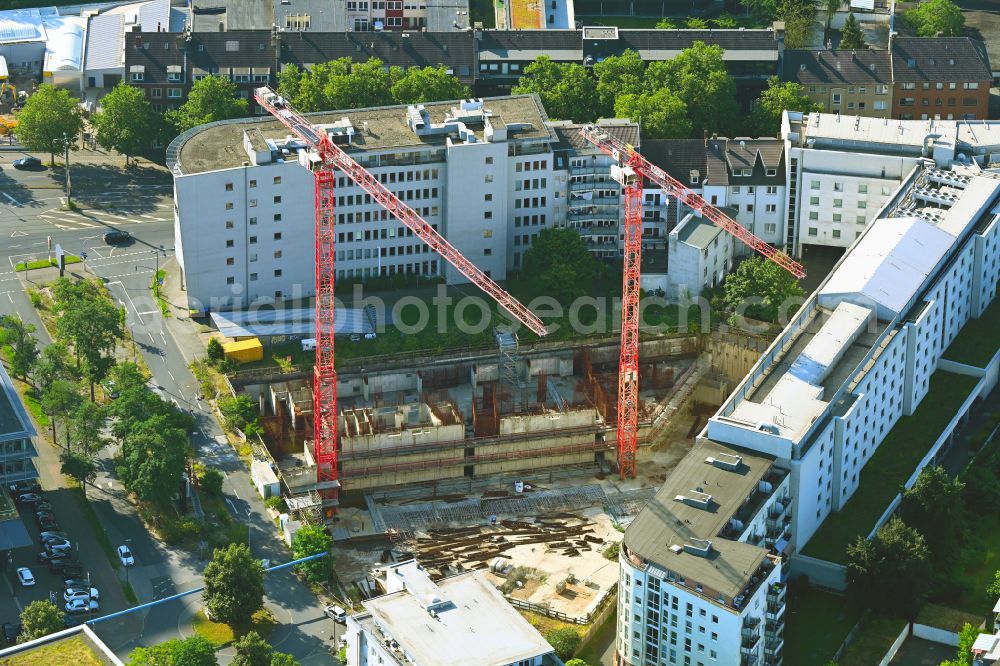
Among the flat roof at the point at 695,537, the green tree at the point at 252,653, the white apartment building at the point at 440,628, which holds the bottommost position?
the green tree at the point at 252,653

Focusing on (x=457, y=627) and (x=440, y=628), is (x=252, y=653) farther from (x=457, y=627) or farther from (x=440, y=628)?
(x=457, y=627)

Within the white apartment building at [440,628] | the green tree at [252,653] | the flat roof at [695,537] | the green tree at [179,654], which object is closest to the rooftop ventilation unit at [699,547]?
the flat roof at [695,537]

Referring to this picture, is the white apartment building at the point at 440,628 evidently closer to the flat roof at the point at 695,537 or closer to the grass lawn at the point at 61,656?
the flat roof at the point at 695,537

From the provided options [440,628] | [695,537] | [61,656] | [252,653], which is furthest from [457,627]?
[61,656]

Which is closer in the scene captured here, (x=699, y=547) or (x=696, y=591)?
(x=696, y=591)

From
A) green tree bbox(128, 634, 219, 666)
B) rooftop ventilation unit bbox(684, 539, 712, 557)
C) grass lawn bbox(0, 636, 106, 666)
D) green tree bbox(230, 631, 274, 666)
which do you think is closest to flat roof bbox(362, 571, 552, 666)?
green tree bbox(230, 631, 274, 666)

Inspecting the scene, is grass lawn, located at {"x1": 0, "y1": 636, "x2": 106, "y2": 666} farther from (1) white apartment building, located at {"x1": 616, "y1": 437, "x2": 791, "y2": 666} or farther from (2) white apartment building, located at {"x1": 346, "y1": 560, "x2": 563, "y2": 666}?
(1) white apartment building, located at {"x1": 616, "y1": 437, "x2": 791, "y2": 666}
